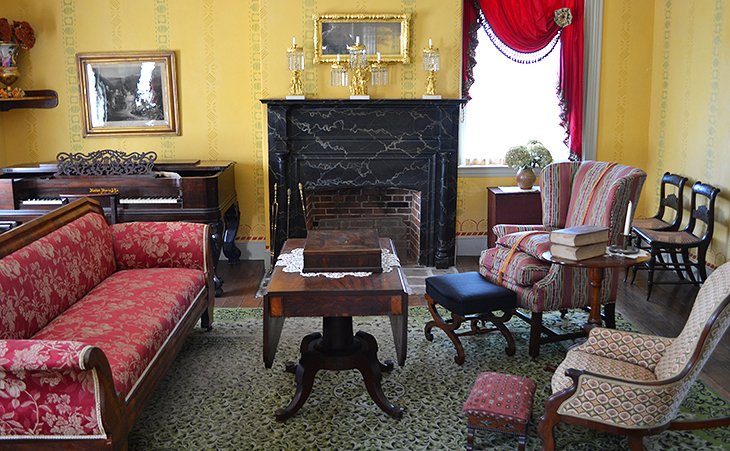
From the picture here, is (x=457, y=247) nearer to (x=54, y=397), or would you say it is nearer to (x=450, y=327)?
(x=450, y=327)

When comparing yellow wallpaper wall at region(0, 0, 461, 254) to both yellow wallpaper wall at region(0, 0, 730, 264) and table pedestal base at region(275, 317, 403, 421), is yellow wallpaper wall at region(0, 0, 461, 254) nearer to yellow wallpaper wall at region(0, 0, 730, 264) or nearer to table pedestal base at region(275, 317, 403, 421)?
yellow wallpaper wall at region(0, 0, 730, 264)

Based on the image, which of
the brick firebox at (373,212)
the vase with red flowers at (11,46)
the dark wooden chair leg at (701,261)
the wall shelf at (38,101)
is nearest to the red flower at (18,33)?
the vase with red flowers at (11,46)

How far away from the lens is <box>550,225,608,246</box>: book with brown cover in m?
3.51

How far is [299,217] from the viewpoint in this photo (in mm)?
6234

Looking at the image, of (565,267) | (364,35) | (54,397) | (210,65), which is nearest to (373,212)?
(364,35)

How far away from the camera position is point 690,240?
17.5 ft

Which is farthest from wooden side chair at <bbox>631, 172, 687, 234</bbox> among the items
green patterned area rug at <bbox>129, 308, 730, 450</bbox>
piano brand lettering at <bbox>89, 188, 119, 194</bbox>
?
piano brand lettering at <bbox>89, 188, 119, 194</bbox>

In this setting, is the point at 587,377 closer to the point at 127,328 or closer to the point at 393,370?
the point at 393,370

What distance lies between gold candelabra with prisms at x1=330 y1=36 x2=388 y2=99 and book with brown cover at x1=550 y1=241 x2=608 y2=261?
2.90 m

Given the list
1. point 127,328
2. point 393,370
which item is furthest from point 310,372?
point 127,328

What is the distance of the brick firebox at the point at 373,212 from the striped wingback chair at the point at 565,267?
6.91 ft

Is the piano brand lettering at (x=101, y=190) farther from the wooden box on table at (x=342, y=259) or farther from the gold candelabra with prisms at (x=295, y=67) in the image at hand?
the wooden box on table at (x=342, y=259)

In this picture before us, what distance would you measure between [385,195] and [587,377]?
414cm

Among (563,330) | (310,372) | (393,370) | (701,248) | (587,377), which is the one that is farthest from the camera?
(701,248)
